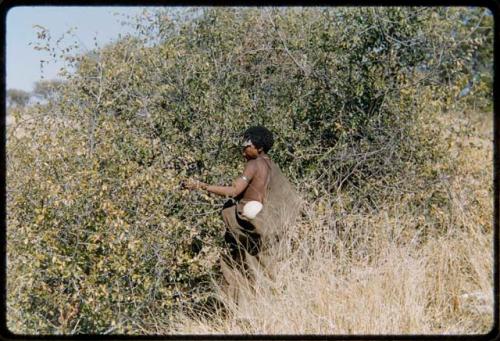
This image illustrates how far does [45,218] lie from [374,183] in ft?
9.92

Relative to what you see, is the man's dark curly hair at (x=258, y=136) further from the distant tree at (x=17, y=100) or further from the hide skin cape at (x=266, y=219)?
the distant tree at (x=17, y=100)

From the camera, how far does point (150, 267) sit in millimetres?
5168

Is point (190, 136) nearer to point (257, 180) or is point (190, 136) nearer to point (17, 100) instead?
point (257, 180)

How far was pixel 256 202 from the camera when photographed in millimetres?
4875

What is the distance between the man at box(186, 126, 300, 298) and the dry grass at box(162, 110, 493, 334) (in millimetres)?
170

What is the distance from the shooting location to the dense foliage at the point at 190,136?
15.6 feet

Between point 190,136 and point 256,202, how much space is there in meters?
1.35

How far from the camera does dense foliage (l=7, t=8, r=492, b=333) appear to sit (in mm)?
4758

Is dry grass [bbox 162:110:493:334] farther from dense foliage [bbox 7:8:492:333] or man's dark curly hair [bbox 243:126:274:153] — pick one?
man's dark curly hair [bbox 243:126:274:153]

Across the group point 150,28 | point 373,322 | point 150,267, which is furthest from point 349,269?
point 150,28

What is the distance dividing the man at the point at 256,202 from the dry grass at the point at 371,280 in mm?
170

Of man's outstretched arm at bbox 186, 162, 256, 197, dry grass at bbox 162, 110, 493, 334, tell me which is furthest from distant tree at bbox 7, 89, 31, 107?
dry grass at bbox 162, 110, 493, 334

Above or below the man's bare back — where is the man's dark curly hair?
above

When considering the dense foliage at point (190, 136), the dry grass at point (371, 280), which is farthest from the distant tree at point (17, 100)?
the dry grass at point (371, 280)
